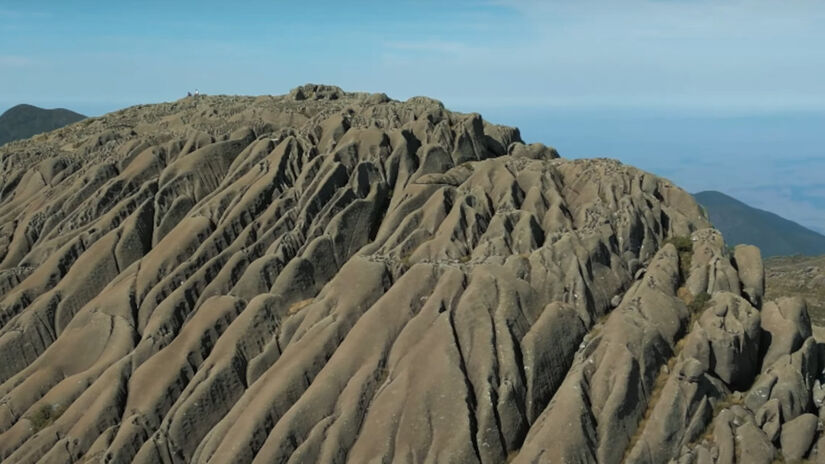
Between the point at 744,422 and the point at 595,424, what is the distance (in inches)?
415

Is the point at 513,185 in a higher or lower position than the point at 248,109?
lower

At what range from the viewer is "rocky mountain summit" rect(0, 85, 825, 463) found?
5456 centimetres

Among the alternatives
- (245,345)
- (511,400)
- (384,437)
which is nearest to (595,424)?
(511,400)

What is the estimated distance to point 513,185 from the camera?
7769cm

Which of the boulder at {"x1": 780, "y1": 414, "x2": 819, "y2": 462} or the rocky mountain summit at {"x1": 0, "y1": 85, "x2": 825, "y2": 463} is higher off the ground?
the rocky mountain summit at {"x1": 0, "y1": 85, "x2": 825, "y2": 463}

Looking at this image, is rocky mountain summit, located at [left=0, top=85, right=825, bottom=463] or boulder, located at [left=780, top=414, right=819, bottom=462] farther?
rocky mountain summit, located at [left=0, top=85, right=825, bottom=463]

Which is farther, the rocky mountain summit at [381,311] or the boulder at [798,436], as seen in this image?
the rocky mountain summit at [381,311]

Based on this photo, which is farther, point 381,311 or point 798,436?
point 381,311

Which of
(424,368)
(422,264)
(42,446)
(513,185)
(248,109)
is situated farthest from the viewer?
(248,109)

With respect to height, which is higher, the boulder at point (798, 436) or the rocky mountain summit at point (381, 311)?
the rocky mountain summit at point (381, 311)

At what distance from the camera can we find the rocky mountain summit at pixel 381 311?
54.6 m

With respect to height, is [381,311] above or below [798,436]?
above

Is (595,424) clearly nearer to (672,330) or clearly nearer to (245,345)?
(672,330)

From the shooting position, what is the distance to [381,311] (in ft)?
205
